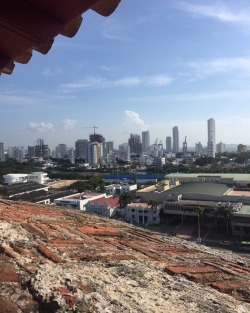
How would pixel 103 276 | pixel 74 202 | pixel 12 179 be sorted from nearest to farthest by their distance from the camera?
pixel 103 276
pixel 74 202
pixel 12 179

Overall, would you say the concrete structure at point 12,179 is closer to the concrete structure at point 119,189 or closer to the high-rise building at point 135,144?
the concrete structure at point 119,189

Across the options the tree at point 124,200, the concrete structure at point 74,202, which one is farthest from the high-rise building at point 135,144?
the tree at point 124,200

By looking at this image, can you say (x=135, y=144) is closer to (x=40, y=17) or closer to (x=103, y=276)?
(x=103, y=276)

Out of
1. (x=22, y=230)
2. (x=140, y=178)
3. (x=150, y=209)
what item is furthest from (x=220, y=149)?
(x=22, y=230)

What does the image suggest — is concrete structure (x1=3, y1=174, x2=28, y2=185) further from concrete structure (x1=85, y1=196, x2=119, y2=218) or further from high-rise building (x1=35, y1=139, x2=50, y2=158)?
high-rise building (x1=35, y1=139, x2=50, y2=158)

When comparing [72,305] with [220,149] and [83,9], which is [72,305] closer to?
[83,9]

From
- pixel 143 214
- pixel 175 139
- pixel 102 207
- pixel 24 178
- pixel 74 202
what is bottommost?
pixel 143 214

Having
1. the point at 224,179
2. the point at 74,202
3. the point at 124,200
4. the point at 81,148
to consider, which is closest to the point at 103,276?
Answer: the point at 124,200

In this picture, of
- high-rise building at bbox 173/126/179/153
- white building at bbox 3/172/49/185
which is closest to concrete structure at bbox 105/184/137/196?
white building at bbox 3/172/49/185

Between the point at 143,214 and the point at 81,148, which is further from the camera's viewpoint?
the point at 81,148
